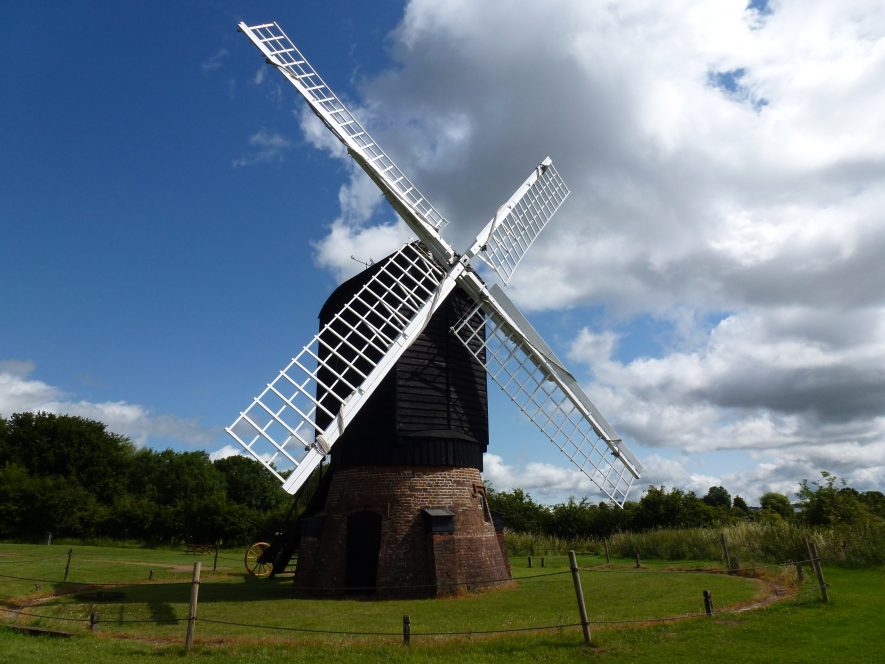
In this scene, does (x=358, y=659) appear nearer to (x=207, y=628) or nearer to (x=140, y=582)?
(x=207, y=628)

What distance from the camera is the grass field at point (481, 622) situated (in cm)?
796

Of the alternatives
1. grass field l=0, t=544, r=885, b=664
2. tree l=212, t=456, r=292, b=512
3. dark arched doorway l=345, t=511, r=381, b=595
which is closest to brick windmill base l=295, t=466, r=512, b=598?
dark arched doorway l=345, t=511, r=381, b=595

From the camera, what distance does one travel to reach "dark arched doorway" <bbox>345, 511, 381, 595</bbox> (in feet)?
47.3

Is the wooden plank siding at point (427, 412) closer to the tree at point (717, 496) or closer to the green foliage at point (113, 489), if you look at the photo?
the green foliage at point (113, 489)

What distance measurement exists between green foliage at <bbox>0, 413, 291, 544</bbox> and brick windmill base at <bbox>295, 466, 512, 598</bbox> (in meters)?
21.5

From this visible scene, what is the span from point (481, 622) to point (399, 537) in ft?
13.6

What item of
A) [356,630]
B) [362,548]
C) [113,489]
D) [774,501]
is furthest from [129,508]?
[774,501]

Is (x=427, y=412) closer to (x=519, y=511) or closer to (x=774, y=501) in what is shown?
(x=519, y=511)

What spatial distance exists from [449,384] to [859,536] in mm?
13038

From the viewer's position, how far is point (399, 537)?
14078 mm

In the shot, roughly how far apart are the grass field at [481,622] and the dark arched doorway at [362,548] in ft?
3.71

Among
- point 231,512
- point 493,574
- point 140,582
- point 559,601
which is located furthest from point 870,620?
point 231,512

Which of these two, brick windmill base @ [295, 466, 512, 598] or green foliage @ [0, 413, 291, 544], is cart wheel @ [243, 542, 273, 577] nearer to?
brick windmill base @ [295, 466, 512, 598]

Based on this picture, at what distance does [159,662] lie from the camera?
7707 millimetres
